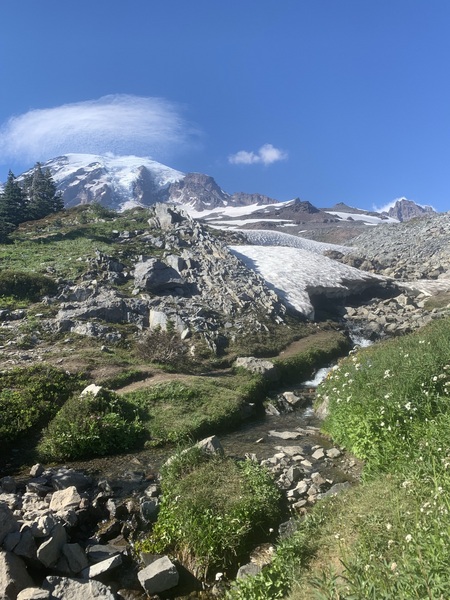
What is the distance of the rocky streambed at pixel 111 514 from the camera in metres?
7.59

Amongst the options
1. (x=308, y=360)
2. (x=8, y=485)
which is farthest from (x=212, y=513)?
(x=308, y=360)

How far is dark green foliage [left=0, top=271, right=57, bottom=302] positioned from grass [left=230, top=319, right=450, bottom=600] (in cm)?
2598

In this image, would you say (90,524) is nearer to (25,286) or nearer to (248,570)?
(248,570)

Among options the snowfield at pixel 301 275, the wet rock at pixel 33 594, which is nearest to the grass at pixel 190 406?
the wet rock at pixel 33 594

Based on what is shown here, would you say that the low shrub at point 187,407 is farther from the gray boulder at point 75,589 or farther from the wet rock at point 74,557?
the gray boulder at point 75,589

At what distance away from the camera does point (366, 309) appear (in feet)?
132

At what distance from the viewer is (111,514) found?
10.1 metres

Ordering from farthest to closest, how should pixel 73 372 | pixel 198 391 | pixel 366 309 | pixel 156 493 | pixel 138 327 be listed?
pixel 366 309 < pixel 138 327 < pixel 73 372 < pixel 198 391 < pixel 156 493

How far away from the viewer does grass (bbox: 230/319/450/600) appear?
451 centimetres

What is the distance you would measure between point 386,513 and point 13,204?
68461mm

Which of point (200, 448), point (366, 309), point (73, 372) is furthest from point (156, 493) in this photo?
point (366, 309)

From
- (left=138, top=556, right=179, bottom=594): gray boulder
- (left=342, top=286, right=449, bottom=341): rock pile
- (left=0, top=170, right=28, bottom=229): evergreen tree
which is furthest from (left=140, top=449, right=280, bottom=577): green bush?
(left=0, top=170, right=28, bottom=229): evergreen tree

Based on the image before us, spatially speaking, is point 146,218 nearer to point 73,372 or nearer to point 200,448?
point 73,372

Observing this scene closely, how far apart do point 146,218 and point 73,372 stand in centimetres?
4037
